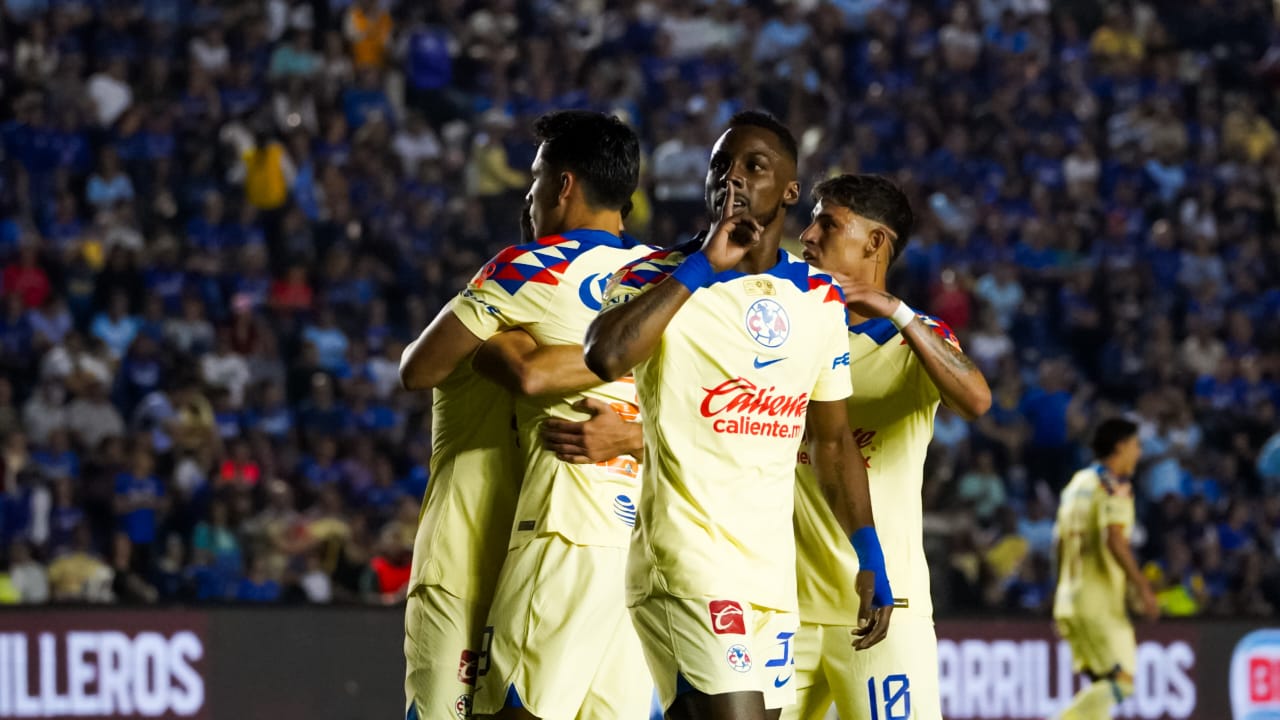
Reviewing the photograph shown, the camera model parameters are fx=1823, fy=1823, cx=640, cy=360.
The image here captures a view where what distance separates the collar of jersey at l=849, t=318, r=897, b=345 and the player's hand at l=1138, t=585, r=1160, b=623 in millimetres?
6115

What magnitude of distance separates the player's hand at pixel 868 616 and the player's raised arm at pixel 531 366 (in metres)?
1.03

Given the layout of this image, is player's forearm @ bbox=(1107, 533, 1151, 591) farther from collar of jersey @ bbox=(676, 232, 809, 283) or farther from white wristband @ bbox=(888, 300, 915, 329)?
collar of jersey @ bbox=(676, 232, 809, 283)

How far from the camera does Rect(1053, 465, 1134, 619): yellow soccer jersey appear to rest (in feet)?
39.1

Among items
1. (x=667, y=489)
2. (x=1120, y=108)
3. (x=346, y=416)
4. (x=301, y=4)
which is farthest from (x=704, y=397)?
(x=1120, y=108)

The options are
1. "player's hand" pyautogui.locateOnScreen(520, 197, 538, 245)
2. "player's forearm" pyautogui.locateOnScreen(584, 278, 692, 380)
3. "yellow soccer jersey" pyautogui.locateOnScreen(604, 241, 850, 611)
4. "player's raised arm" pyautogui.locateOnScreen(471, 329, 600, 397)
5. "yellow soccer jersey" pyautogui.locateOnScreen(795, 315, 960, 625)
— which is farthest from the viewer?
"player's hand" pyautogui.locateOnScreen(520, 197, 538, 245)

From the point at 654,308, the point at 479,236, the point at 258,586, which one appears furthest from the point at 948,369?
the point at 479,236

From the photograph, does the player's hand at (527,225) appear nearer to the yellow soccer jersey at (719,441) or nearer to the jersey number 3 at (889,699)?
the yellow soccer jersey at (719,441)

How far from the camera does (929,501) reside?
1565 centimetres

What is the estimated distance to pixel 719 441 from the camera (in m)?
4.94

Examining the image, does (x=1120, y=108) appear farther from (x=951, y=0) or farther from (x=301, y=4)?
(x=301, y=4)

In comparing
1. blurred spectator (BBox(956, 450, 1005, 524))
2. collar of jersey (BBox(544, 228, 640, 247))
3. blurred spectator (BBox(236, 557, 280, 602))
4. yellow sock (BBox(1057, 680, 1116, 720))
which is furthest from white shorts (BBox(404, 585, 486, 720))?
blurred spectator (BBox(956, 450, 1005, 524))

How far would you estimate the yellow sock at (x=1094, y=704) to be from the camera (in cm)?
1169

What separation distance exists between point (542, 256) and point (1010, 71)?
15.8 m

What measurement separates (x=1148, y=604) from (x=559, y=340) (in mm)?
7353
